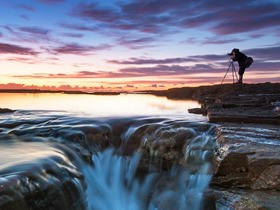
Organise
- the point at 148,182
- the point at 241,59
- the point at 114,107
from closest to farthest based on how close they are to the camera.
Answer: the point at 148,182, the point at 114,107, the point at 241,59

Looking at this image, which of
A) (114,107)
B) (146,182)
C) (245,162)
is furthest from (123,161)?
(114,107)

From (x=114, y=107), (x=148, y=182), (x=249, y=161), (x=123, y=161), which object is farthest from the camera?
(x=114, y=107)

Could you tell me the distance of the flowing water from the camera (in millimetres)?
4930

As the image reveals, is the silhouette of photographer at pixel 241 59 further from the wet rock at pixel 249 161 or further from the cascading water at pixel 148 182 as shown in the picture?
the wet rock at pixel 249 161

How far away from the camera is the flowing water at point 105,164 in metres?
4.93

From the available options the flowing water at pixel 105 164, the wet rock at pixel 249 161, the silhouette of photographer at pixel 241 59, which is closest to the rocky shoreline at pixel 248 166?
the wet rock at pixel 249 161

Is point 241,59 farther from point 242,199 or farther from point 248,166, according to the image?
point 242,199

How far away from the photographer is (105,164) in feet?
25.4

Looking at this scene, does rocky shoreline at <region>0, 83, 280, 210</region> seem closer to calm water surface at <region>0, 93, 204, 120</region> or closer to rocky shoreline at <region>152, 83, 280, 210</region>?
rocky shoreline at <region>152, 83, 280, 210</region>

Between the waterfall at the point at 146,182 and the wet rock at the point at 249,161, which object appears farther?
the waterfall at the point at 146,182

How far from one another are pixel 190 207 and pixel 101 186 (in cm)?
253

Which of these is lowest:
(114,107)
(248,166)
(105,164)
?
(105,164)

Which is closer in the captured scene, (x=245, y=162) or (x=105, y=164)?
(x=245, y=162)

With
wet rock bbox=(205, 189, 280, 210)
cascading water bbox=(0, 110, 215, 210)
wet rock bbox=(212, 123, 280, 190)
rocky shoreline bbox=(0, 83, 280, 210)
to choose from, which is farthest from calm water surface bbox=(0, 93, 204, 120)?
wet rock bbox=(205, 189, 280, 210)
